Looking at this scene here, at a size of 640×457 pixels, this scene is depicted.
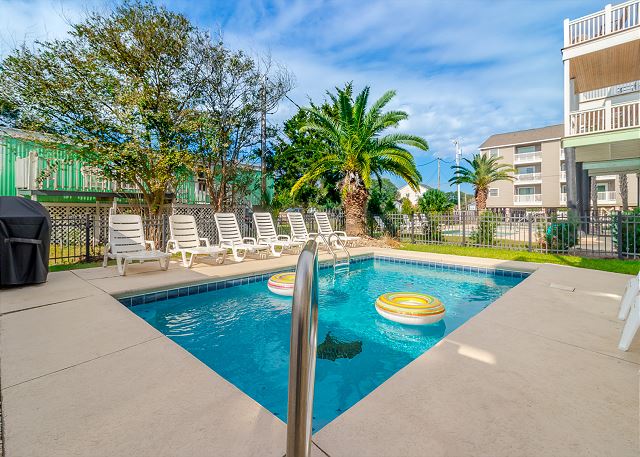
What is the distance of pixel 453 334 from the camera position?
139 inches

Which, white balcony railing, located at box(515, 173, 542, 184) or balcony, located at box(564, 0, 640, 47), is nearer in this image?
balcony, located at box(564, 0, 640, 47)

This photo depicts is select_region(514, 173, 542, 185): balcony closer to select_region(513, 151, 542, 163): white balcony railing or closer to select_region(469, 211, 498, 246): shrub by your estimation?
select_region(513, 151, 542, 163): white balcony railing

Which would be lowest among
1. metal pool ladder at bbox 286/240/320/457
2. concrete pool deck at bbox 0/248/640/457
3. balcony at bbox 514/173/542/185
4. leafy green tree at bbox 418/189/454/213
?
concrete pool deck at bbox 0/248/640/457

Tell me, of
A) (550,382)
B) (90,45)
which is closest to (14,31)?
(90,45)

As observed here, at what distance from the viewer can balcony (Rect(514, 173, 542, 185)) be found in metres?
37.5

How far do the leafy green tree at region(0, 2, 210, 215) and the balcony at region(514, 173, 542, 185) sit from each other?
1572 inches

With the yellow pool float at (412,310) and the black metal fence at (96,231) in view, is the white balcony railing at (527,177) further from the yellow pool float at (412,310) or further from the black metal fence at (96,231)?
the yellow pool float at (412,310)

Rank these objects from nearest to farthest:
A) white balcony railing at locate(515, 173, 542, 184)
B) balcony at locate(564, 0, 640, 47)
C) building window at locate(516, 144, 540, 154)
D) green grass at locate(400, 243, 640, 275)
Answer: green grass at locate(400, 243, 640, 275) < balcony at locate(564, 0, 640, 47) < white balcony railing at locate(515, 173, 542, 184) < building window at locate(516, 144, 540, 154)

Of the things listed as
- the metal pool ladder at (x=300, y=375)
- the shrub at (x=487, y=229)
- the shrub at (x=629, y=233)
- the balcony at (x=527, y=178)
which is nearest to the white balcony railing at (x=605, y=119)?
the shrub at (x=629, y=233)

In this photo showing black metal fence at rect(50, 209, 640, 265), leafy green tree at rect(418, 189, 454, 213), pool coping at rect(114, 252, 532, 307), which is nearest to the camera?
pool coping at rect(114, 252, 532, 307)

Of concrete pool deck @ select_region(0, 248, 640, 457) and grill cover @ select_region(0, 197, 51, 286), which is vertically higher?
grill cover @ select_region(0, 197, 51, 286)

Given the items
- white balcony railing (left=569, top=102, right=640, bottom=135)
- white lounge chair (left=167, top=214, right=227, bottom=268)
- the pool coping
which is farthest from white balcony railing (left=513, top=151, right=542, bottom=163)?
white lounge chair (left=167, top=214, right=227, bottom=268)

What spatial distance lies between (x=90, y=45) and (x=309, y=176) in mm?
8819

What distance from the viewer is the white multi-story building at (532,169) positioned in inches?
1414
